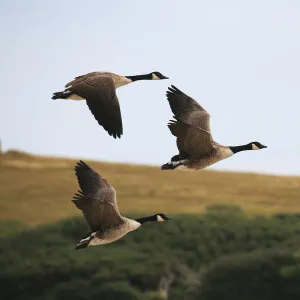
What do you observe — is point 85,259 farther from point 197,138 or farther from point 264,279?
point 197,138

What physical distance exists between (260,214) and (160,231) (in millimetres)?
7136

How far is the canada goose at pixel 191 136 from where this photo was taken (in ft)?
55.4

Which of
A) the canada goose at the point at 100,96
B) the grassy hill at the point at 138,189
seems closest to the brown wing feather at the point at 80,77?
the canada goose at the point at 100,96

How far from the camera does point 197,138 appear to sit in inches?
666

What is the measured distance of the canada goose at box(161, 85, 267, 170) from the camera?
16891mm

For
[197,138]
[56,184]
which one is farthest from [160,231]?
[197,138]

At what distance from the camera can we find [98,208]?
1608cm

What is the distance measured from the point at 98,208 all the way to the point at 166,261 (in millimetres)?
29134

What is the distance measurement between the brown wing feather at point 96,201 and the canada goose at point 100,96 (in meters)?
0.70

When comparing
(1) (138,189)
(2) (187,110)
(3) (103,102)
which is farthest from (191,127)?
(1) (138,189)

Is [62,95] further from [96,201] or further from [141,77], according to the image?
[141,77]

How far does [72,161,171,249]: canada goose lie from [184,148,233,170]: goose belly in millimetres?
1222

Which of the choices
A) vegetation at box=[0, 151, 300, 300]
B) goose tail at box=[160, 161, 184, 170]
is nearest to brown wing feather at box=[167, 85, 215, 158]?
goose tail at box=[160, 161, 184, 170]

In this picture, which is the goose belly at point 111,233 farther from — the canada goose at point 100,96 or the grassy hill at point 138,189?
the grassy hill at point 138,189
